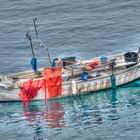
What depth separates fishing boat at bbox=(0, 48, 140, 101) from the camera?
3755 inches

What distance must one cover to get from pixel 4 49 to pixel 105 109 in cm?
3083

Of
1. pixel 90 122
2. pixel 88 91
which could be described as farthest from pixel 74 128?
pixel 88 91

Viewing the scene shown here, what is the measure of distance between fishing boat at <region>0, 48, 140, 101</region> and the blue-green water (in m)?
0.89

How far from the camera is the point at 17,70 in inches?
4232

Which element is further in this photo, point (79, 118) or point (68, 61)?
point (68, 61)

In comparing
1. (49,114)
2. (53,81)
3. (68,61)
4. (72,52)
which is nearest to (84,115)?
(49,114)

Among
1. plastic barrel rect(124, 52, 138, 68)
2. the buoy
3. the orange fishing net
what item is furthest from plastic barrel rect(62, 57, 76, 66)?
plastic barrel rect(124, 52, 138, 68)

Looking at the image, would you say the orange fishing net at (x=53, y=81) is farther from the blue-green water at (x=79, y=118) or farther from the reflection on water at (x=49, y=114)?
the reflection on water at (x=49, y=114)

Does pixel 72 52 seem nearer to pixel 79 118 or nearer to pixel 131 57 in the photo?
pixel 131 57

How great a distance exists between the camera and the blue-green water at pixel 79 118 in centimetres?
8250

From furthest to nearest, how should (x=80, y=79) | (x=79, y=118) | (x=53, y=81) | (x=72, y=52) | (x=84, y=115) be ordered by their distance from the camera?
(x=72, y=52), (x=80, y=79), (x=53, y=81), (x=84, y=115), (x=79, y=118)

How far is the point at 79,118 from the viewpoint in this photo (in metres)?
87.7

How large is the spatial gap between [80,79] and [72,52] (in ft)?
55.3

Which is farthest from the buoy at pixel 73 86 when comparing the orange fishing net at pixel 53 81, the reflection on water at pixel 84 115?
the orange fishing net at pixel 53 81
